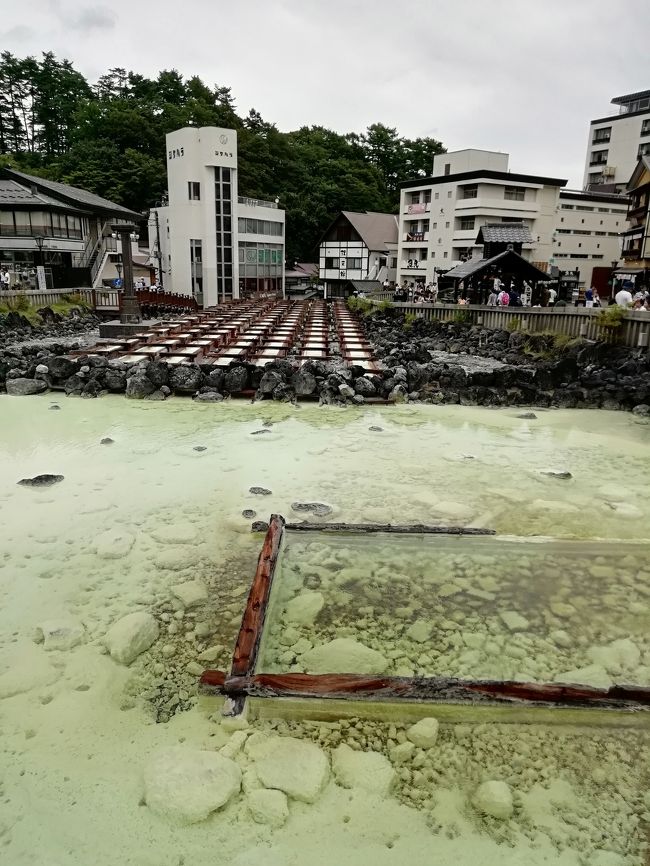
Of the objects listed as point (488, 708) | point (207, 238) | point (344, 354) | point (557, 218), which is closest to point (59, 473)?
point (488, 708)

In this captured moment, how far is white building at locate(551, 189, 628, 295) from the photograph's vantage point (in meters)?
44.9

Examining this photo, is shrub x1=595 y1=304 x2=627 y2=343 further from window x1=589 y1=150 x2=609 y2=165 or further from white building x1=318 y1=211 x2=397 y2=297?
window x1=589 y1=150 x2=609 y2=165

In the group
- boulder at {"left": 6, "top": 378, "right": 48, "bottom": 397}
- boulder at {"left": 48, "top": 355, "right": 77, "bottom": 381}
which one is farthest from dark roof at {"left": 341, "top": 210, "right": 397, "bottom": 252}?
boulder at {"left": 6, "top": 378, "right": 48, "bottom": 397}

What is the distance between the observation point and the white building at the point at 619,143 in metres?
51.1

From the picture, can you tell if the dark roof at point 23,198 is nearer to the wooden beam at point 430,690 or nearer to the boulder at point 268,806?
the wooden beam at point 430,690

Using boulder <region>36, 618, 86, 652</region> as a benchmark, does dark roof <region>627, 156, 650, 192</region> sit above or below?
above

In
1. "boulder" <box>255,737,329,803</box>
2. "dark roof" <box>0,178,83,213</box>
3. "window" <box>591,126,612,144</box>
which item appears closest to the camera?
"boulder" <box>255,737,329,803</box>

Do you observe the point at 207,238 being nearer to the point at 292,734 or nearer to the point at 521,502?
the point at 521,502

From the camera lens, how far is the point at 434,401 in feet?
44.9

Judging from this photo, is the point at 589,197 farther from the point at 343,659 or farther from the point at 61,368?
the point at 343,659

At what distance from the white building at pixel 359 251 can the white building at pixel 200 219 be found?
13.5 meters

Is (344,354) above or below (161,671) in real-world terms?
above

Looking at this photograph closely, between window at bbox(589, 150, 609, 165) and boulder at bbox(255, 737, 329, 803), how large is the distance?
65.0 m

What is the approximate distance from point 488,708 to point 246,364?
11931mm
